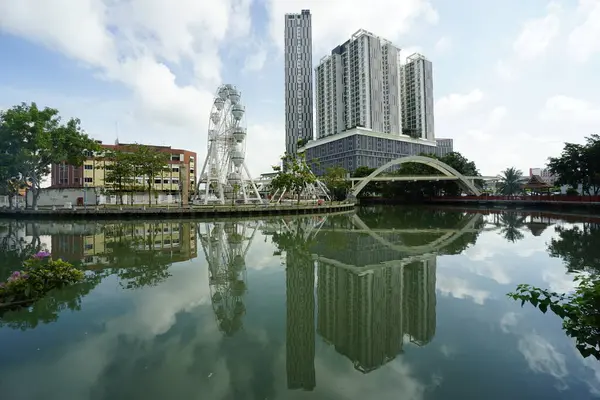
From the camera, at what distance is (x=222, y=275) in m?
10.2

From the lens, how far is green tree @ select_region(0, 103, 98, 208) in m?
31.1

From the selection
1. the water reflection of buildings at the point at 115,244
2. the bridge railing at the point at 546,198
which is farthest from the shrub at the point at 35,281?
the bridge railing at the point at 546,198

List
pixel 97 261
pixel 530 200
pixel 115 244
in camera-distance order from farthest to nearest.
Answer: pixel 530 200, pixel 115 244, pixel 97 261

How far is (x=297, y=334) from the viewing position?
235 inches

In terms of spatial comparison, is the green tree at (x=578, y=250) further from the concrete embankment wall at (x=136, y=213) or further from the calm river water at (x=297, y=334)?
the concrete embankment wall at (x=136, y=213)

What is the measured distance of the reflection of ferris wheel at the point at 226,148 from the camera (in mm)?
41156

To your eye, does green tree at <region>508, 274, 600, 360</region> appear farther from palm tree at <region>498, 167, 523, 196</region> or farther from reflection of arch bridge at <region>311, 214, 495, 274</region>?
palm tree at <region>498, 167, 523, 196</region>

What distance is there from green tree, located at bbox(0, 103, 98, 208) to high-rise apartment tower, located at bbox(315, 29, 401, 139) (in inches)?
3126

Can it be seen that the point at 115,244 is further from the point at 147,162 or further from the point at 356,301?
the point at 147,162

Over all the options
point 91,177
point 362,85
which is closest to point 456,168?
point 362,85

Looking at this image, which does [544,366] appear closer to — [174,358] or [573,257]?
[174,358]

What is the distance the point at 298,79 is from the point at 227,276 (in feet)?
409

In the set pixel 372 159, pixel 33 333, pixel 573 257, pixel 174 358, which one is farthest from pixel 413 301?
pixel 372 159

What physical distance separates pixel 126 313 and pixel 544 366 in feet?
26.2
